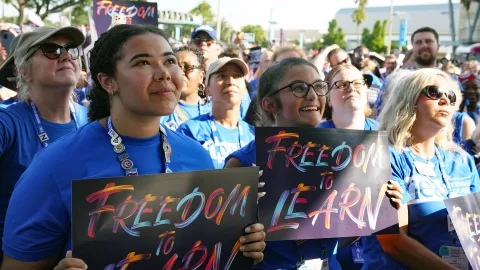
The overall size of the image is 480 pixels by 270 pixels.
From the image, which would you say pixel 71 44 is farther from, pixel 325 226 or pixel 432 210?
pixel 432 210

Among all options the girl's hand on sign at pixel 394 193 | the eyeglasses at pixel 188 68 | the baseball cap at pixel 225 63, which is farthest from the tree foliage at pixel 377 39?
the girl's hand on sign at pixel 394 193

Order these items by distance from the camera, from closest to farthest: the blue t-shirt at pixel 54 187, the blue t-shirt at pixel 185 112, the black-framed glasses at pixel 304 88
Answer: the blue t-shirt at pixel 54 187 → the black-framed glasses at pixel 304 88 → the blue t-shirt at pixel 185 112

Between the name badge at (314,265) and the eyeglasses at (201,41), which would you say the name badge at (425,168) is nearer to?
the name badge at (314,265)

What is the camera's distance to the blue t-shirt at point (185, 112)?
4.73 metres

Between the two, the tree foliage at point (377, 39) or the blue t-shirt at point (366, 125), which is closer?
the blue t-shirt at point (366, 125)

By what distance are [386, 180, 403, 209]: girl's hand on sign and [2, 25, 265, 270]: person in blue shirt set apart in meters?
0.82

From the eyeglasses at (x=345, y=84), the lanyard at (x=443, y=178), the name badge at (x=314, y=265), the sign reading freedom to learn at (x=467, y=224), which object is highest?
the eyeglasses at (x=345, y=84)

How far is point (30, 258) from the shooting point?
2.02 meters

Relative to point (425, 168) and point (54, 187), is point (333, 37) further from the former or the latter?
point (54, 187)

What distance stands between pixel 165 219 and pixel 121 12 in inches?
221

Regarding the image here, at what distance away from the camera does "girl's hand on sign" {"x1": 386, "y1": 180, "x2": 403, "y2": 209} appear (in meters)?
2.73

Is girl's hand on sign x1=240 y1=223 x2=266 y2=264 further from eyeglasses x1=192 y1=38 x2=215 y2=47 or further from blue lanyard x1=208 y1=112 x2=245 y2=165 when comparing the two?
eyeglasses x1=192 y1=38 x2=215 y2=47

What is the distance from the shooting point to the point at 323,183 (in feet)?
8.55

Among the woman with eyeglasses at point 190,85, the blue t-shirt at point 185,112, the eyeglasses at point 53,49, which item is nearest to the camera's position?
the eyeglasses at point 53,49
